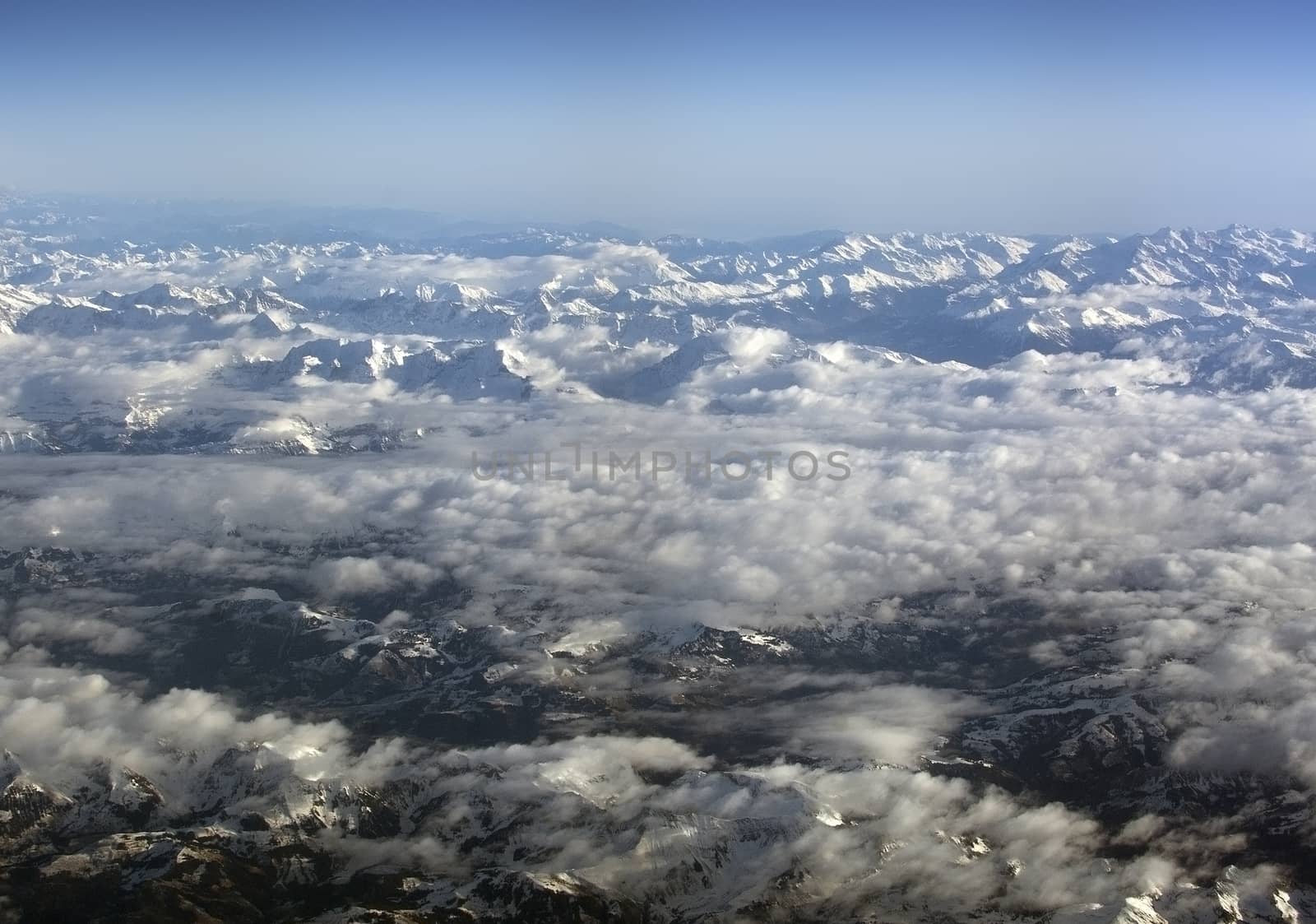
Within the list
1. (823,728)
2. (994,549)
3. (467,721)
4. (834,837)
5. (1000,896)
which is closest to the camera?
(1000,896)

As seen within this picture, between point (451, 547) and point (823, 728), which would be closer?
point (823, 728)

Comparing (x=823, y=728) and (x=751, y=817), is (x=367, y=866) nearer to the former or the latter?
(x=751, y=817)

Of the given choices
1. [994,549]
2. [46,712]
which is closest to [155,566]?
[46,712]

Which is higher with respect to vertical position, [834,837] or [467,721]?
[834,837]

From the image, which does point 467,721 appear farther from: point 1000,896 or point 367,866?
point 1000,896

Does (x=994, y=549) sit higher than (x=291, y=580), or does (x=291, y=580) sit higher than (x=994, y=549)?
(x=994, y=549)

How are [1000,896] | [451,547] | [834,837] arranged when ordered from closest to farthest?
[1000,896] → [834,837] → [451,547]

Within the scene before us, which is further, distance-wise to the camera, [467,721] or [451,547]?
[451,547]

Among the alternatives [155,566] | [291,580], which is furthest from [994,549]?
[155,566]

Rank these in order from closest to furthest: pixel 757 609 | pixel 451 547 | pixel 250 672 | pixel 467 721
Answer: pixel 467 721 → pixel 250 672 → pixel 757 609 → pixel 451 547
